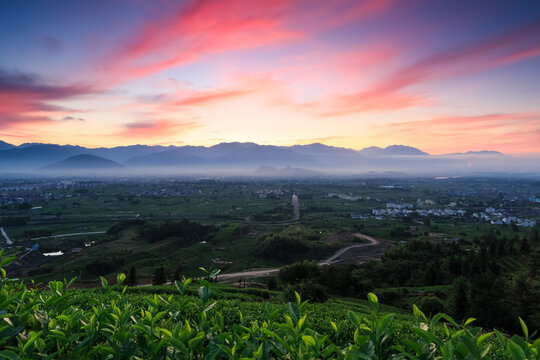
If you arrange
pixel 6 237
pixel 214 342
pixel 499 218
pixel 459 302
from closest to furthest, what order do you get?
1. pixel 214 342
2. pixel 459 302
3. pixel 6 237
4. pixel 499 218

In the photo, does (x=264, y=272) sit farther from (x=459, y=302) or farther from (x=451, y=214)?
(x=451, y=214)

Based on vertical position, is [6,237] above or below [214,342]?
below

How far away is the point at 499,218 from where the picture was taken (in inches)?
3802

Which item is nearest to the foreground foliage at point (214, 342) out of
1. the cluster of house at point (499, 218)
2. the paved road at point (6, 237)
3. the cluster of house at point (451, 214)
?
the paved road at point (6, 237)

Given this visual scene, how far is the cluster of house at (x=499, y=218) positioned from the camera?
87.1 metres

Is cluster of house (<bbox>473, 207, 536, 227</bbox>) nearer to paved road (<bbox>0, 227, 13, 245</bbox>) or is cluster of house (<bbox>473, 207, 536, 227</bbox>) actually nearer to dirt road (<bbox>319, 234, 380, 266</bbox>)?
dirt road (<bbox>319, 234, 380, 266</bbox>)

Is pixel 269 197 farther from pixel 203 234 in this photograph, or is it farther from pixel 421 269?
pixel 421 269

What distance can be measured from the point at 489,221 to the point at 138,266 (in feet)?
359

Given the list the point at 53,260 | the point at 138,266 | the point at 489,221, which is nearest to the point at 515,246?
the point at 489,221

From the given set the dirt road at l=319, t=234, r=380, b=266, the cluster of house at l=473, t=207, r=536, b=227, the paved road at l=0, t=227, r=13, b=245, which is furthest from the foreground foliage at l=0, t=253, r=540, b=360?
the cluster of house at l=473, t=207, r=536, b=227

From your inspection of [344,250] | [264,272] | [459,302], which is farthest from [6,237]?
[459,302]

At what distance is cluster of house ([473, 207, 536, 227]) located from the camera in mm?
87125

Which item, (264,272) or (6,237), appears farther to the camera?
(6,237)

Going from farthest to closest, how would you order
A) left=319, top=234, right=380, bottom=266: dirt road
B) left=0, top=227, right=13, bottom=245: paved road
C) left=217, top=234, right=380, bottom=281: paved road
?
left=0, top=227, right=13, bottom=245: paved road → left=319, top=234, right=380, bottom=266: dirt road → left=217, top=234, right=380, bottom=281: paved road
